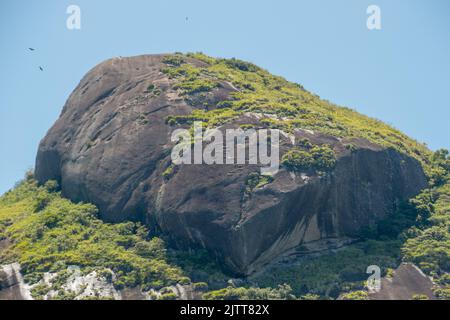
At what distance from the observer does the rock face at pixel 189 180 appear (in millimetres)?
71000

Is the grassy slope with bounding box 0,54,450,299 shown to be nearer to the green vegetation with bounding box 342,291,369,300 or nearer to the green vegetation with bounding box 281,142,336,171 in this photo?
the green vegetation with bounding box 342,291,369,300

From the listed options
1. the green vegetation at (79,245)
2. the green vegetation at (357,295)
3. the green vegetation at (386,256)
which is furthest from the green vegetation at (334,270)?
the green vegetation at (79,245)

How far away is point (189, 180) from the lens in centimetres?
7425

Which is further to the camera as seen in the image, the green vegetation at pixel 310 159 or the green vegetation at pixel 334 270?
the green vegetation at pixel 310 159

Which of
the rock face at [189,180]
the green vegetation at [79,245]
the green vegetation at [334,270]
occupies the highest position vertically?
the rock face at [189,180]

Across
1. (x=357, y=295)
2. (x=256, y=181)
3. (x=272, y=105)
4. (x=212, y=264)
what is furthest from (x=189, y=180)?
(x=357, y=295)

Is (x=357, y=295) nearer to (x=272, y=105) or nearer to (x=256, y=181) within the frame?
(x=256, y=181)

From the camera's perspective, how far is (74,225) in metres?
78.5

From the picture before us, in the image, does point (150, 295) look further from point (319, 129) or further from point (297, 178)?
point (319, 129)

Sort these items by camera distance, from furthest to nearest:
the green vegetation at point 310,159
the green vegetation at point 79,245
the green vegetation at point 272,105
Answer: the green vegetation at point 272,105 < the green vegetation at point 310,159 < the green vegetation at point 79,245

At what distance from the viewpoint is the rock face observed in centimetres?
7100

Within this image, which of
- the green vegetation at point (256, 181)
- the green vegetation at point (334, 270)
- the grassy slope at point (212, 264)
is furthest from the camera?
the green vegetation at point (256, 181)

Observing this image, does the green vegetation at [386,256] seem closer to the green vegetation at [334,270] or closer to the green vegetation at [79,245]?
the green vegetation at [334,270]
